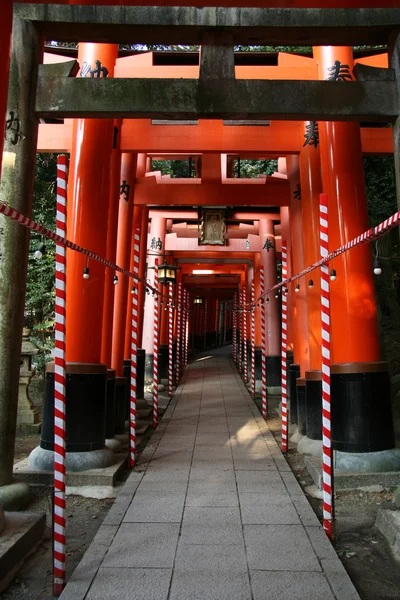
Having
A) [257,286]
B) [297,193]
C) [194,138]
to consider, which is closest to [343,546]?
[194,138]

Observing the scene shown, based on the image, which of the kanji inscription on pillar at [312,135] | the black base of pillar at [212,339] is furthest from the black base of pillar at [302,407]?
the black base of pillar at [212,339]

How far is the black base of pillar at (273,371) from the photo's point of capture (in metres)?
14.3

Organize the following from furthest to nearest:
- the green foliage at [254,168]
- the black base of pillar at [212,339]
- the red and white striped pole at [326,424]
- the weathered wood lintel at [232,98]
Result: 1. the black base of pillar at [212,339]
2. the green foliage at [254,168]
3. the weathered wood lintel at [232,98]
4. the red and white striped pole at [326,424]

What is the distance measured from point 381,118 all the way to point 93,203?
11.3 ft

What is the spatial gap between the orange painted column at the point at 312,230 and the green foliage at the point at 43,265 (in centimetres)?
653

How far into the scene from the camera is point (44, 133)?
28.2ft

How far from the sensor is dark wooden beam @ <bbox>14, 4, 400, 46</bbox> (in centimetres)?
439

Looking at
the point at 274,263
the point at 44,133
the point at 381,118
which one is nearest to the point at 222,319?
the point at 274,263

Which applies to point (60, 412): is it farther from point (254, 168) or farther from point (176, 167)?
point (176, 167)

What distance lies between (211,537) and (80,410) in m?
2.43

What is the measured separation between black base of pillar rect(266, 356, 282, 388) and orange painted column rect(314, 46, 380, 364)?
28.5 feet

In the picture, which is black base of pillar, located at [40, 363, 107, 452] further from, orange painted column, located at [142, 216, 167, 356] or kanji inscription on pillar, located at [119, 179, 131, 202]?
orange painted column, located at [142, 216, 167, 356]

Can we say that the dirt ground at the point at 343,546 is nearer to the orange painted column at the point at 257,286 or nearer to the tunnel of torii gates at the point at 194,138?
the tunnel of torii gates at the point at 194,138

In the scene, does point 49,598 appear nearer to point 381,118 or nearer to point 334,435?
point 334,435
